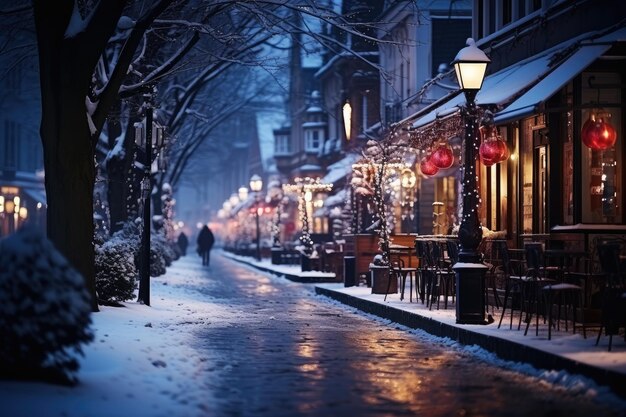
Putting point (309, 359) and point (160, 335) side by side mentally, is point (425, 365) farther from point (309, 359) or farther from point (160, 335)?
point (160, 335)

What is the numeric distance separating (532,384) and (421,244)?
11.1m

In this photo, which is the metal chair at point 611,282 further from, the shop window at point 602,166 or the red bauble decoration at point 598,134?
the shop window at point 602,166

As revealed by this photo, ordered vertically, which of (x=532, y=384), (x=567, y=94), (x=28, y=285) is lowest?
(x=532, y=384)

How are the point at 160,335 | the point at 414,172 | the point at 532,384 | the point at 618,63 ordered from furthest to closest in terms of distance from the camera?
the point at 414,172
the point at 618,63
the point at 160,335
the point at 532,384

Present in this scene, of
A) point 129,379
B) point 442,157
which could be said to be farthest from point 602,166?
point 129,379

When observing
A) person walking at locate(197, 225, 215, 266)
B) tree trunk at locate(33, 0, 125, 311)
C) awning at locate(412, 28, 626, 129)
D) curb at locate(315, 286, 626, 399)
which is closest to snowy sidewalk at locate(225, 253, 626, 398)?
curb at locate(315, 286, 626, 399)

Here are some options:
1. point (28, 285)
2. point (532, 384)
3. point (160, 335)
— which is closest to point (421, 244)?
point (160, 335)

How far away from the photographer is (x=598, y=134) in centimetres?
1819

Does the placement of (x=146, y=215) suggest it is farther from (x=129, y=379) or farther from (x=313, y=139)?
(x=313, y=139)

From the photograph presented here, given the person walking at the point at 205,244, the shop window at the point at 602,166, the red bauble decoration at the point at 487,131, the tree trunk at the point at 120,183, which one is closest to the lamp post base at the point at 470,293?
the shop window at the point at 602,166

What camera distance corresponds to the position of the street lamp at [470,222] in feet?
61.9

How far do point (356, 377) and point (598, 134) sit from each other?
6579mm

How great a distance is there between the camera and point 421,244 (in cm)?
2411

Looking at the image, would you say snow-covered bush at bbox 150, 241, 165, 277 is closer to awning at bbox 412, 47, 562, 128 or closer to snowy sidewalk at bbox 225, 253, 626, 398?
awning at bbox 412, 47, 562, 128
